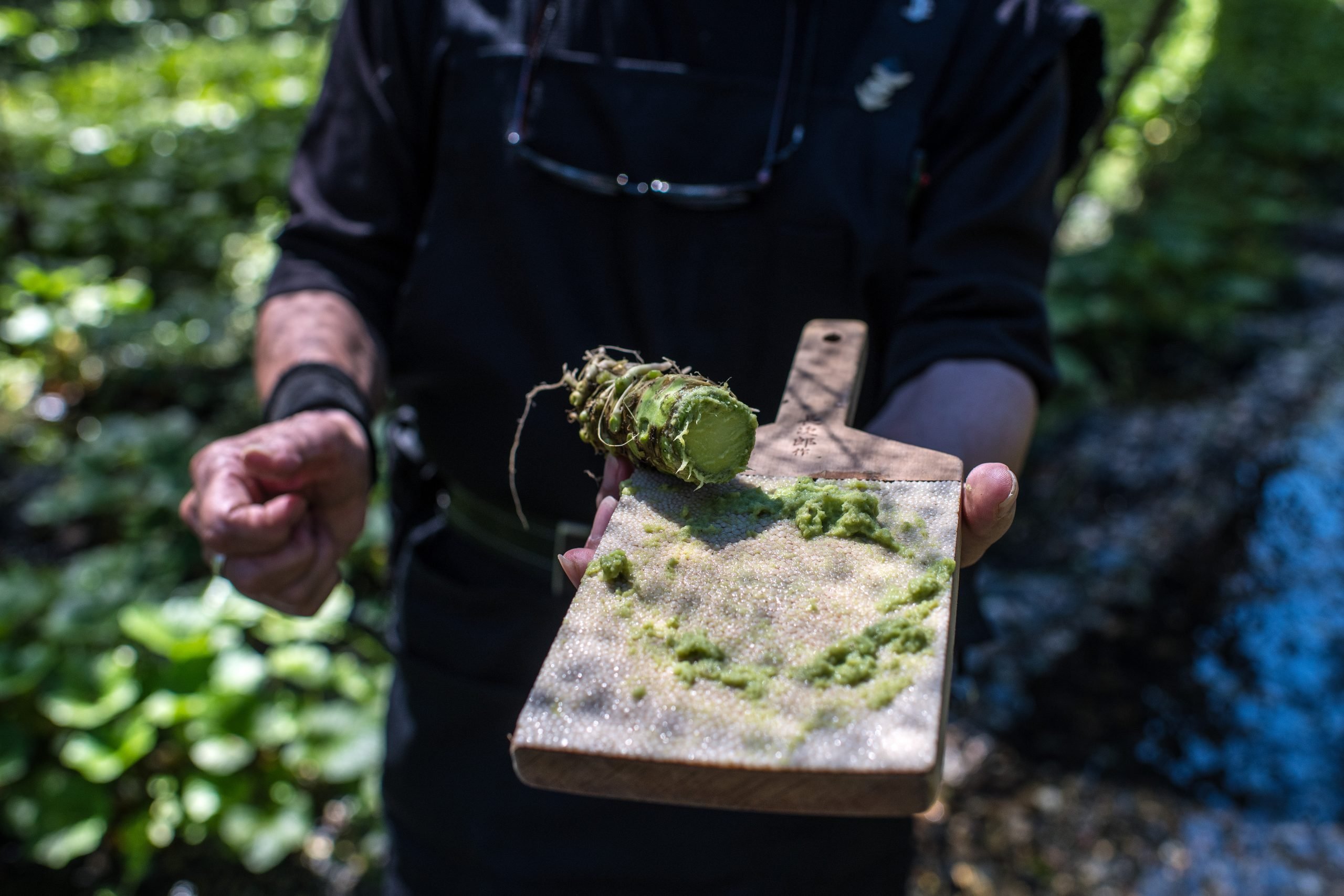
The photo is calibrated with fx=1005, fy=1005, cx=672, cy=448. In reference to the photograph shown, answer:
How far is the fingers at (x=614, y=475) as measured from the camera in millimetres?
1682

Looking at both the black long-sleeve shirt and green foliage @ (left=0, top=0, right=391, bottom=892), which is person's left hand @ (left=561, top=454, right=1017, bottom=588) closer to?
the black long-sleeve shirt

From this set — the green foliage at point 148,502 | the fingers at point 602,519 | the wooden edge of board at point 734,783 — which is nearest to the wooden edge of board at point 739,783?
the wooden edge of board at point 734,783

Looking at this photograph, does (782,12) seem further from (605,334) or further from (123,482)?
(123,482)

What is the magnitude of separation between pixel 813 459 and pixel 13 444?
4.53 m

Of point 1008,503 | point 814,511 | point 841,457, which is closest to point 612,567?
point 814,511

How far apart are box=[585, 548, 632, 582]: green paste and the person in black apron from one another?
0.69 metres

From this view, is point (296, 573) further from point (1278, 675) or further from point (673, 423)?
point (1278, 675)

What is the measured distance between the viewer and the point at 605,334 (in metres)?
2.10

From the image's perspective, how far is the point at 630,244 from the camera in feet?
6.84

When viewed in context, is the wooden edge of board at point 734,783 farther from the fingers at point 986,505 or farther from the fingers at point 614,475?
the fingers at point 614,475

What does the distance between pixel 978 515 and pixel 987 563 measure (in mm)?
3172

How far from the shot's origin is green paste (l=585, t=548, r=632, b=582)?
1.38 m

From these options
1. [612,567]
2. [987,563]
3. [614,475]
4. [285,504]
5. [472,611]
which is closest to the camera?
[612,567]

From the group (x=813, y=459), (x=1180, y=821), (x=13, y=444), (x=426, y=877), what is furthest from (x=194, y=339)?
(x=1180, y=821)
